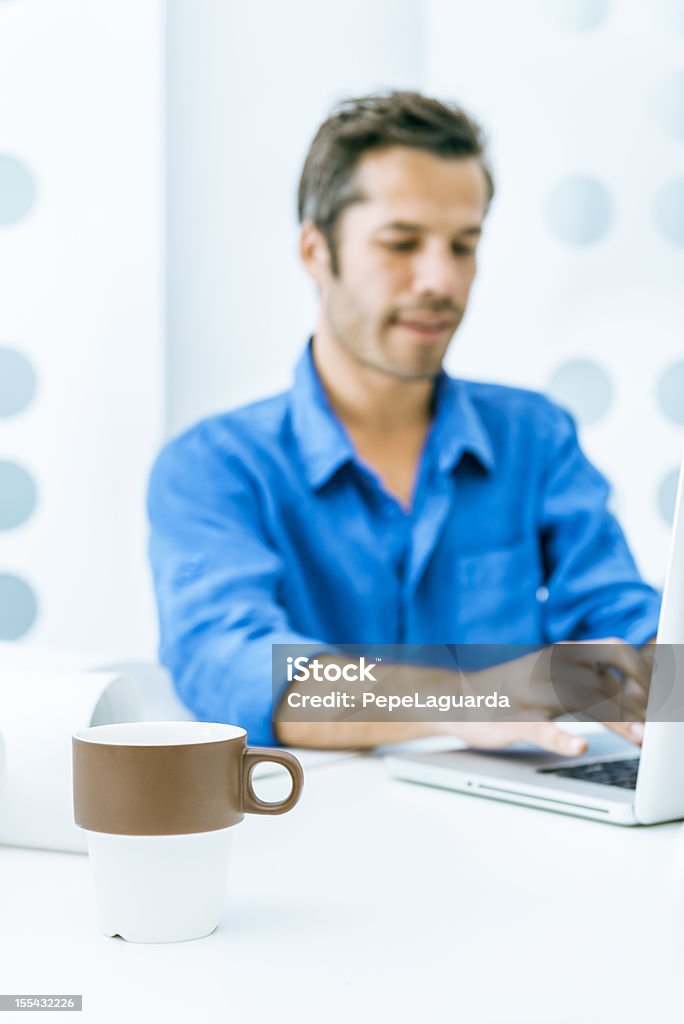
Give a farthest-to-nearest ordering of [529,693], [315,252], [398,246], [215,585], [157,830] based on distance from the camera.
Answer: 1. [315,252]
2. [398,246]
3. [215,585]
4. [529,693]
5. [157,830]

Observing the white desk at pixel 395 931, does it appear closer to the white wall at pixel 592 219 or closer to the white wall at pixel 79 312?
the white wall at pixel 79 312

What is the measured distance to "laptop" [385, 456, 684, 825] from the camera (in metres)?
0.53

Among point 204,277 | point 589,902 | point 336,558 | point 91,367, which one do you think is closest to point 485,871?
point 589,902

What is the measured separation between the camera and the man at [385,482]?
1185 millimetres

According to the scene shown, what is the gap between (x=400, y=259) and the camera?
1568mm

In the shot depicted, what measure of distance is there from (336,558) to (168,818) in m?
0.94

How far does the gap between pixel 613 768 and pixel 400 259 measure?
99 cm

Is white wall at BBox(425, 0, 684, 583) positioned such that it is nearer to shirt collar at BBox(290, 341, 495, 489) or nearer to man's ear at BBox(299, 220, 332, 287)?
man's ear at BBox(299, 220, 332, 287)

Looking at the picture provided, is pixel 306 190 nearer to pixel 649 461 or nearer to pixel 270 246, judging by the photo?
pixel 270 246

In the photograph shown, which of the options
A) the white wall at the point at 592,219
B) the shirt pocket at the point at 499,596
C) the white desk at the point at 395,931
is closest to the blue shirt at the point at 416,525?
the shirt pocket at the point at 499,596

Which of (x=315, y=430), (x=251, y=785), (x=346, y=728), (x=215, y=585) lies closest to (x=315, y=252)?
(x=315, y=430)

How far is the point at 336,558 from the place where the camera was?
53.1 inches

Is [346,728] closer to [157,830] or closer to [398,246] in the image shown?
[157,830]

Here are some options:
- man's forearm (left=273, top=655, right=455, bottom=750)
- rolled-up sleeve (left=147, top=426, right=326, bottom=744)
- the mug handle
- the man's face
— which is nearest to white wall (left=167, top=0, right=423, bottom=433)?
the man's face
